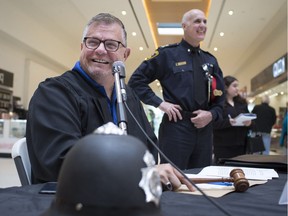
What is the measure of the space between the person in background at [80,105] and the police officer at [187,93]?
62 cm

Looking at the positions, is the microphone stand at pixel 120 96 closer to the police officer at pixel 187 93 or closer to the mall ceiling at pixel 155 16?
the police officer at pixel 187 93

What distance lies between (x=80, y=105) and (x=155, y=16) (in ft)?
26.7

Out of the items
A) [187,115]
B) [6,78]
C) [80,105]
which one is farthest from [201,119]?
[6,78]

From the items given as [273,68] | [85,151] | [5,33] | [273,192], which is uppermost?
[5,33]

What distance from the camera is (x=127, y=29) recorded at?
974cm

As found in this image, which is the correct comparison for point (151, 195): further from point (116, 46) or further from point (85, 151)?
point (116, 46)

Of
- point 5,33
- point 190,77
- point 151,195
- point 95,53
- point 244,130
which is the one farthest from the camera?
point 5,33

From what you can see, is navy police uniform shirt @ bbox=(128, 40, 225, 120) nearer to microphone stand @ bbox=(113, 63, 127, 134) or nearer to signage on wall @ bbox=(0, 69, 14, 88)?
microphone stand @ bbox=(113, 63, 127, 134)

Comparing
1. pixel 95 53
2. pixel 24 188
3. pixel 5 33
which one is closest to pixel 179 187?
pixel 24 188

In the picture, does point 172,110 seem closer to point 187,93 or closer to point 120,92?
point 187,93

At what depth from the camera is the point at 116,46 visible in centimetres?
134

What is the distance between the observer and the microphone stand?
862 millimetres

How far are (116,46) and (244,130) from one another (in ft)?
7.92

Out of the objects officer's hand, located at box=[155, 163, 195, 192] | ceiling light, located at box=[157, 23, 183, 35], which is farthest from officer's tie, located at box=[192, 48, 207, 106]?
ceiling light, located at box=[157, 23, 183, 35]
